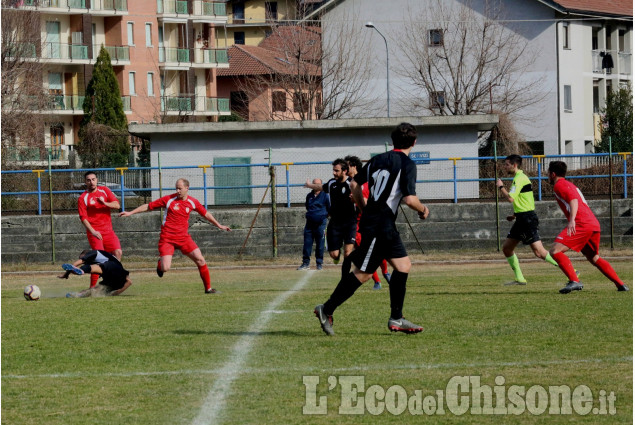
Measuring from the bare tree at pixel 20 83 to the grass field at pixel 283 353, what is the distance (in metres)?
30.5

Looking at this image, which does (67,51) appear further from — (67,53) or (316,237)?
(316,237)

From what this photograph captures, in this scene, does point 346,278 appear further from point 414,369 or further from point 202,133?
point 202,133

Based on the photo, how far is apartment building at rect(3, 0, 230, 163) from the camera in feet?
212

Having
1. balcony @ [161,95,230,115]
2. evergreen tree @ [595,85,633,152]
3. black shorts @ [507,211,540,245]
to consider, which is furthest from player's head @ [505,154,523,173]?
balcony @ [161,95,230,115]

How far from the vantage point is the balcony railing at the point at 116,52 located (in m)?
66.8

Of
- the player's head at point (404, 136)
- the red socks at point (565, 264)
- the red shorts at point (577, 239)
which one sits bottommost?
the red socks at point (565, 264)

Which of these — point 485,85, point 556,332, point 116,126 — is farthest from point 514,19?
point 556,332

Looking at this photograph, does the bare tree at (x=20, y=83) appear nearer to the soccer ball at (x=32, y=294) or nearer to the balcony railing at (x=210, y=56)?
the balcony railing at (x=210, y=56)

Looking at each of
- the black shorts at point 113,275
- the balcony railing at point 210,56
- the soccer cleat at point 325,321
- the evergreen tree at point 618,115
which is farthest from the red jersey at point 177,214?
the balcony railing at point 210,56

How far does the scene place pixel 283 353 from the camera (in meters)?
8.91

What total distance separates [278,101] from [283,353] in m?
43.0

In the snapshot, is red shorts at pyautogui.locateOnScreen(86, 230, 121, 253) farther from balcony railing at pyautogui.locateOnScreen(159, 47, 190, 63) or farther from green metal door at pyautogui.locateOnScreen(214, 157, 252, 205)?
balcony railing at pyautogui.locateOnScreen(159, 47, 190, 63)

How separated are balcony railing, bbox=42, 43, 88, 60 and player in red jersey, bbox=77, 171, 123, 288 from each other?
49.3m

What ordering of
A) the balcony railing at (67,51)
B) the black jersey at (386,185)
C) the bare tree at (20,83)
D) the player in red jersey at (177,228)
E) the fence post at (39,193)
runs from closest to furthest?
the black jersey at (386,185), the player in red jersey at (177,228), the fence post at (39,193), the bare tree at (20,83), the balcony railing at (67,51)
